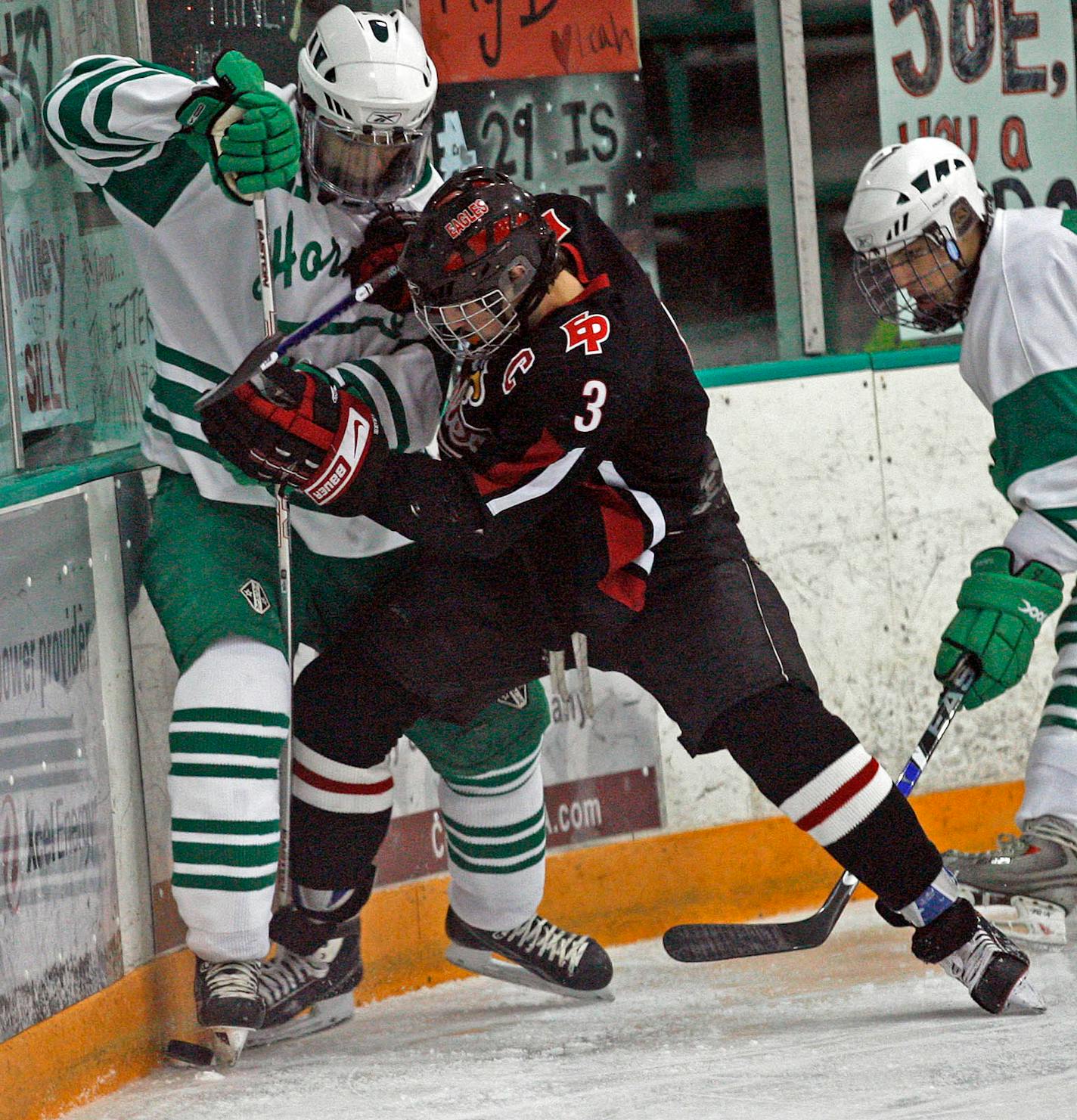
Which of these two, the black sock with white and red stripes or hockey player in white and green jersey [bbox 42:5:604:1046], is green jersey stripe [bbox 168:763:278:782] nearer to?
hockey player in white and green jersey [bbox 42:5:604:1046]

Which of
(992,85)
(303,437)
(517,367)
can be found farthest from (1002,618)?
(992,85)

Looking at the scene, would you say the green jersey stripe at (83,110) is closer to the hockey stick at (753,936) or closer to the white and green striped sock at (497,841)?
the white and green striped sock at (497,841)

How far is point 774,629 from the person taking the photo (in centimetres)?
270

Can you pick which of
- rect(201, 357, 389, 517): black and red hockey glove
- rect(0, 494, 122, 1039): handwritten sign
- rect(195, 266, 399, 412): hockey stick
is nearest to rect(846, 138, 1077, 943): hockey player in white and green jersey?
rect(195, 266, 399, 412): hockey stick

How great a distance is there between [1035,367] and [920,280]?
0.24 metres

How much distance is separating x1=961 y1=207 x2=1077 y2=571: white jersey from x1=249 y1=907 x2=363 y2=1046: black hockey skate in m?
1.19

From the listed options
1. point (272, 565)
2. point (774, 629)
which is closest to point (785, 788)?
point (774, 629)

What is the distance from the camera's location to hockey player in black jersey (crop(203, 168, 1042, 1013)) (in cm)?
247

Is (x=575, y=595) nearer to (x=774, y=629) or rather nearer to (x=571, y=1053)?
(x=774, y=629)

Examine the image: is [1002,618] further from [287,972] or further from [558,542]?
[287,972]

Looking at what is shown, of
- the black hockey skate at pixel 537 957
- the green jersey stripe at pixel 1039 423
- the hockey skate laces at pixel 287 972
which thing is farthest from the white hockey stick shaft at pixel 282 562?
the green jersey stripe at pixel 1039 423

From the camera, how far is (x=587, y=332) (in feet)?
8.14

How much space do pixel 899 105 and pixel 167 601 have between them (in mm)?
1962

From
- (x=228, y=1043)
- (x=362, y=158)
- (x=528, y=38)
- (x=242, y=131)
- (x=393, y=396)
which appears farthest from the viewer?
(x=528, y=38)
